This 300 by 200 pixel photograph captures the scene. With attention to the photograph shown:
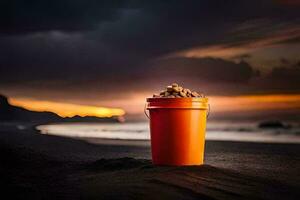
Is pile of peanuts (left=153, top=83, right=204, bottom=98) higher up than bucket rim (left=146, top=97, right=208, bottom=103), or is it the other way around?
pile of peanuts (left=153, top=83, right=204, bottom=98)

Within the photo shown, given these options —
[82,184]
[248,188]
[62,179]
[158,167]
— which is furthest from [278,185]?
[62,179]

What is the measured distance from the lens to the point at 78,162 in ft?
25.2

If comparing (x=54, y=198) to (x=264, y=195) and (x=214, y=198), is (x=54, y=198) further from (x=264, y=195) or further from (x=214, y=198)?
(x=264, y=195)

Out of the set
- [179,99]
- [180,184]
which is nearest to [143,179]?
[180,184]

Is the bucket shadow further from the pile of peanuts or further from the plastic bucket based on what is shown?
the pile of peanuts

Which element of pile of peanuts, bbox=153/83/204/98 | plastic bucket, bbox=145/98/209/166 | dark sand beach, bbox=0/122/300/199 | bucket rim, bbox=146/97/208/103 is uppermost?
pile of peanuts, bbox=153/83/204/98

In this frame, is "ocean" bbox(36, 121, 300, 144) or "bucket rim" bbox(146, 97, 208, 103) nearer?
Answer: "bucket rim" bbox(146, 97, 208, 103)

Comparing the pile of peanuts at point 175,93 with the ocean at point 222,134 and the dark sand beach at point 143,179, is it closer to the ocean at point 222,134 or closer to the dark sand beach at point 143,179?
the dark sand beach at point 143,179

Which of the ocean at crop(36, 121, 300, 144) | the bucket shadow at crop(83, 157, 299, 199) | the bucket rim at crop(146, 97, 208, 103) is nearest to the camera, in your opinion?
the bucket shadow at crop(83, 157, 299, 199)

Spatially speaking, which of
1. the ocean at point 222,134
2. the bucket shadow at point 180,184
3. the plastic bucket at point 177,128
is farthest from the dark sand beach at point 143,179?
the ocean at point 222,134

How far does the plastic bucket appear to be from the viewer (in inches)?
243

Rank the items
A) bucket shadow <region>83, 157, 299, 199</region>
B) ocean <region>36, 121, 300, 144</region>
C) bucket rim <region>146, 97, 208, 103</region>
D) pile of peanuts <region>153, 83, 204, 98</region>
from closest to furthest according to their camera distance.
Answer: bucket shadow <region>83, 157, 299, 199</region> < bucket rim <region>146, 97, 208, 103</region> < pile of peanuts <region>153, 83, 204, 98</region> < ocean <region>36, 121, 300, 144</region>

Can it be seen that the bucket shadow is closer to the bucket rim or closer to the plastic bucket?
the plastic bucket

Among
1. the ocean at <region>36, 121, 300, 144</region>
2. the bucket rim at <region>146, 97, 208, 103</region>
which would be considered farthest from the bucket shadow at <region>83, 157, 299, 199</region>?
the ocean at <region>36, 121, 300, 144</region>
